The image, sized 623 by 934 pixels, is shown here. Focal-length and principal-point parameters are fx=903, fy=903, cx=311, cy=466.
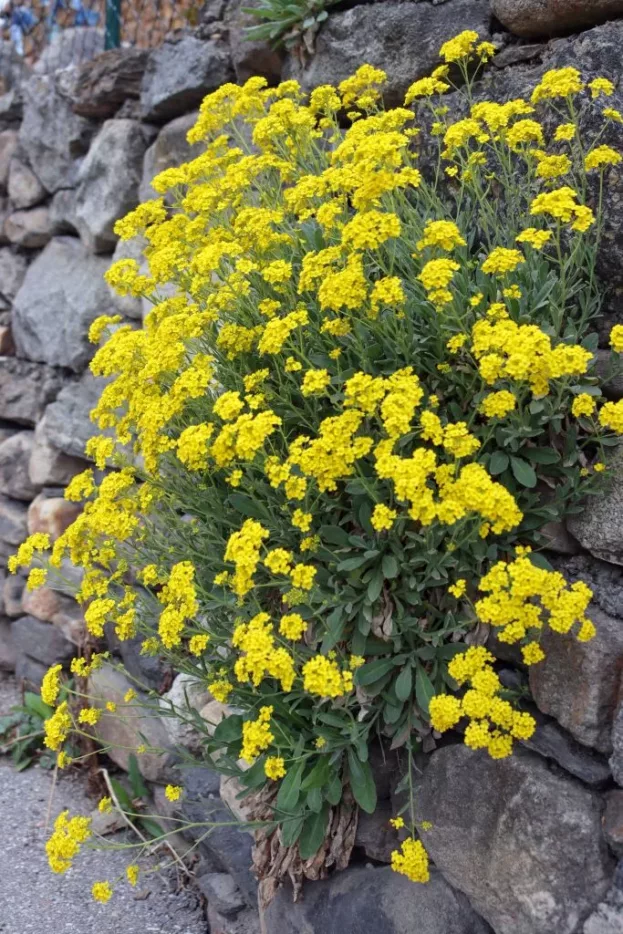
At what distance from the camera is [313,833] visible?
8.13 feet

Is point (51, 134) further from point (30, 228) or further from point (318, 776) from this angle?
point (318, 776)

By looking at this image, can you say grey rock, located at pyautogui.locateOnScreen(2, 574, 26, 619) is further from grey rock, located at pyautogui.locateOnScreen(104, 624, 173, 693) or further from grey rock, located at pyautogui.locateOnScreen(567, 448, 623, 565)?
grey rock, located at pyautogui.locateOnScreen(567, 448, 623, 565)

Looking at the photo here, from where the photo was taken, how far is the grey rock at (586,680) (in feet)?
7.30

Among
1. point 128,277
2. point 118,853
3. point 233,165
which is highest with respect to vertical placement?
point 233,165

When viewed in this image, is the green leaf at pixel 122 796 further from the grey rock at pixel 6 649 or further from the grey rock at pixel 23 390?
the grey rock at pixel 23 390

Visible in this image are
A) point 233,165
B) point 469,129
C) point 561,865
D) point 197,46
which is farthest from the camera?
point 197,46

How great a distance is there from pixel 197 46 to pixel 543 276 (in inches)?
96.1

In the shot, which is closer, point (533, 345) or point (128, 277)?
point (533, 345)

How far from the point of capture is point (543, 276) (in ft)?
8.04

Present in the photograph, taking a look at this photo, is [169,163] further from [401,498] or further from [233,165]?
[401,498]

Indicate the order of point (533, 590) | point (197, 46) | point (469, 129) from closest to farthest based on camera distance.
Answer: point (533, 590)
point (469, 129)
point (197, 46)

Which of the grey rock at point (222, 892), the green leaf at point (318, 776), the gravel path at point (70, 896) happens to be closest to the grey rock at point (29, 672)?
the gravel path at point (70, 896)

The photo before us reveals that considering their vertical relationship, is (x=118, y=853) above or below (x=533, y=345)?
below

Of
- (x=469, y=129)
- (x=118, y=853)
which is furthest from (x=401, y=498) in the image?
→ (x=118, y=853)
